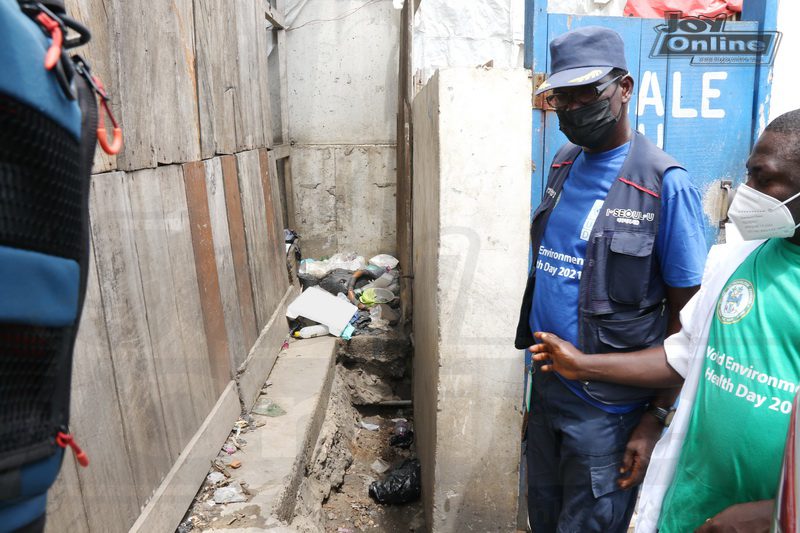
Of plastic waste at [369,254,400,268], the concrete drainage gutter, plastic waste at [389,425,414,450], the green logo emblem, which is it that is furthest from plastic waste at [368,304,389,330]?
the green logo emblem

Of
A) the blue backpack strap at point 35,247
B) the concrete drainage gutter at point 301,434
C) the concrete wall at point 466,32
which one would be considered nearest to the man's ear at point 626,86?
the blue backpack strap at point 35,247

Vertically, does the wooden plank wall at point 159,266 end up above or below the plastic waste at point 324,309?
above

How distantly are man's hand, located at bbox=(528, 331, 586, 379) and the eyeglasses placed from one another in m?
0.87

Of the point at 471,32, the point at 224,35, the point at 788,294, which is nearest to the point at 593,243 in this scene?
the point at 788,294

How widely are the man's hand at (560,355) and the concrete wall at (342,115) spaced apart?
561cm

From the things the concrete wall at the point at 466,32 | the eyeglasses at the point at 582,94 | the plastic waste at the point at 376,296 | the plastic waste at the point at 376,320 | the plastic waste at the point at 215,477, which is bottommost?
the plastic waste at the point at 376,320

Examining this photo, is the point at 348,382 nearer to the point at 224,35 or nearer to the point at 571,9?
the point at 224,35

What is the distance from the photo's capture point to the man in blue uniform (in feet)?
6.64

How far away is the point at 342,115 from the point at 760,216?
651 cm

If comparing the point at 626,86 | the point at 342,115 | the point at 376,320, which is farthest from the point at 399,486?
the point at 342,115

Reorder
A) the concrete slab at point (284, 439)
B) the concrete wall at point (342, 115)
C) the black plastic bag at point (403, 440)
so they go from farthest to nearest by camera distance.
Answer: the concrete wall at point (342, 115) < the black plastic bag at point (403, 440) < the concrete slab at point (284, 439)

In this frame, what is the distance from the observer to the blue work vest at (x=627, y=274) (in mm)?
2033

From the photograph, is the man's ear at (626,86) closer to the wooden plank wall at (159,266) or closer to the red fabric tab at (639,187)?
the red fabric tab at (639,187)

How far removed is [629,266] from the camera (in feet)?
6.70
